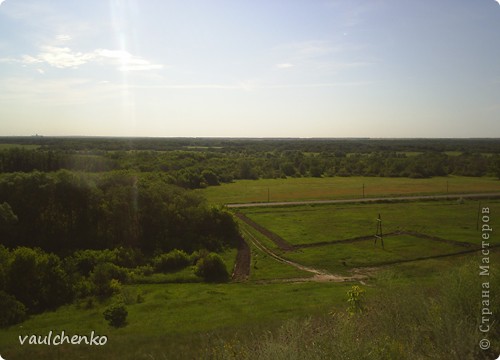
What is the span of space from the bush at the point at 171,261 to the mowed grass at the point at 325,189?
27467 mm

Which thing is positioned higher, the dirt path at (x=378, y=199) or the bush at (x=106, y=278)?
the dirt path at (x=378, y=199)

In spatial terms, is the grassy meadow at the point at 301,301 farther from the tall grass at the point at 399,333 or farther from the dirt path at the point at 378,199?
the dirt path at the point at 378,199

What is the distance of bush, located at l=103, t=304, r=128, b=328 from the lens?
851 inches

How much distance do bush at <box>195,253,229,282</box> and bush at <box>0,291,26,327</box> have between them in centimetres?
1298

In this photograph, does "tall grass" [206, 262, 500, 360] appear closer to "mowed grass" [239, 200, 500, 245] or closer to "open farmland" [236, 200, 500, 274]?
"open farmland" [236, 200, 500, 274]

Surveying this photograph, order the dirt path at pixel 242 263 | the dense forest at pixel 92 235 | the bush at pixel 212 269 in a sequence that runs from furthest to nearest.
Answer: the dirt path at pixel 242 263 → the bush at pixel 212 269 → the dense forest at pixel 92 235

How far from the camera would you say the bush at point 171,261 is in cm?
3319

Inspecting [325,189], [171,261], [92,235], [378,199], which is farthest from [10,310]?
[325,189]

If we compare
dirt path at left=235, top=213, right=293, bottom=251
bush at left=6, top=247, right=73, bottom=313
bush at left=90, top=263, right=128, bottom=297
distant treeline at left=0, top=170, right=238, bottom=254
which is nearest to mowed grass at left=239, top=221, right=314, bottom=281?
dirt path at left=235, top=213, right=293, bottom=251

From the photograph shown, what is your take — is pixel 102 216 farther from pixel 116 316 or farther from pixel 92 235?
pixel 116 316

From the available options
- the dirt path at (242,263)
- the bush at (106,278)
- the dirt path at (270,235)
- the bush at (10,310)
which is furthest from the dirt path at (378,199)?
the bush at (10,310)

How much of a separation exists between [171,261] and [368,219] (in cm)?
2779

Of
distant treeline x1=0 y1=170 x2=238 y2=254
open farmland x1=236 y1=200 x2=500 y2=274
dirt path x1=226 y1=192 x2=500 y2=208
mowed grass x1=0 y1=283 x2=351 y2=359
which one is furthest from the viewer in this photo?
dirt path x1=226 y1=192 x2=500 y2=208

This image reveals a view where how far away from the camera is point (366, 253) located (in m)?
35.3
